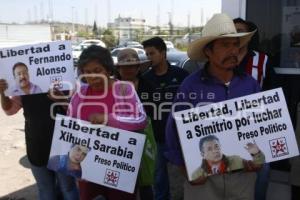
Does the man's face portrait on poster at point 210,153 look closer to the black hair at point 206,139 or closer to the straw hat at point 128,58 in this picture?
the black hair at point 206,139

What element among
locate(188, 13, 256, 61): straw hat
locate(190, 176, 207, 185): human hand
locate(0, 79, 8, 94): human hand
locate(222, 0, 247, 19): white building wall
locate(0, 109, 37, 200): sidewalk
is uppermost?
locate(222, 0, 247, 19): white building wall

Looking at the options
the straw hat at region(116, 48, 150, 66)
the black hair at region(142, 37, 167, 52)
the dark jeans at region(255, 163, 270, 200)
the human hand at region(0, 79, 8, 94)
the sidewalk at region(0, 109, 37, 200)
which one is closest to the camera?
the human hand at region(0, 79, 8, 94)

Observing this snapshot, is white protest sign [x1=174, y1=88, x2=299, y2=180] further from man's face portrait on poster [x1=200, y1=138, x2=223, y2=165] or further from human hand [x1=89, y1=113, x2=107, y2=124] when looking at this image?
human hand [x1=89, y1=113, x2=107, y2=124]

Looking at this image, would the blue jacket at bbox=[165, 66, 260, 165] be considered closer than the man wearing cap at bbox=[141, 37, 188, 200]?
Yes

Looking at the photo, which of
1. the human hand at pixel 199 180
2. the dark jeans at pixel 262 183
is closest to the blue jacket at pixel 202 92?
the human hand at pixel 199 180

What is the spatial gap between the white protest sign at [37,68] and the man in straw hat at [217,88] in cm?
118

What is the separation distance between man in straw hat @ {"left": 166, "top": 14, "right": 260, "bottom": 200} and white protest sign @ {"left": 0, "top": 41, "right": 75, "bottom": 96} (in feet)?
3.87

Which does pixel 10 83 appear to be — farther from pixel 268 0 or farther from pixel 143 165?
pixel 268 0

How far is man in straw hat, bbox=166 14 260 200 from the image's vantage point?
244 cm

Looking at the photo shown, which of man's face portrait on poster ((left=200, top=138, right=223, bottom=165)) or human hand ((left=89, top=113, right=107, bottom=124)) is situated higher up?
human hand ((left=89, top=113, right=107, bottom=124))

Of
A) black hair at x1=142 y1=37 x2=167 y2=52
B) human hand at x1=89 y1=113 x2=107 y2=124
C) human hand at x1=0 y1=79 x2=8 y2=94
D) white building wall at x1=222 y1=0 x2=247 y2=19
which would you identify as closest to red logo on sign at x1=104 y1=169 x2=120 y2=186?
human hand at x1=89 y1=113 x2=107 y2=124

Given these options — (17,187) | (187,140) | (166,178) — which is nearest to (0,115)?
(17,187)

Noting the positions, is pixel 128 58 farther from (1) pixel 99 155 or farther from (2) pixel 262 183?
(2) pixel 262 183

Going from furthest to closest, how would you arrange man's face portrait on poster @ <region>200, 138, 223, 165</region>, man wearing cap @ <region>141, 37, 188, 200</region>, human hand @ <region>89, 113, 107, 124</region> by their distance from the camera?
1. man wearing cap @ <region>141, 37, 188, 200</region>
2. human hand @ <region>89, 113, 107, 124</region>
3. man's face portrait on poster @ <region>200, 138, 223, 165</region>
